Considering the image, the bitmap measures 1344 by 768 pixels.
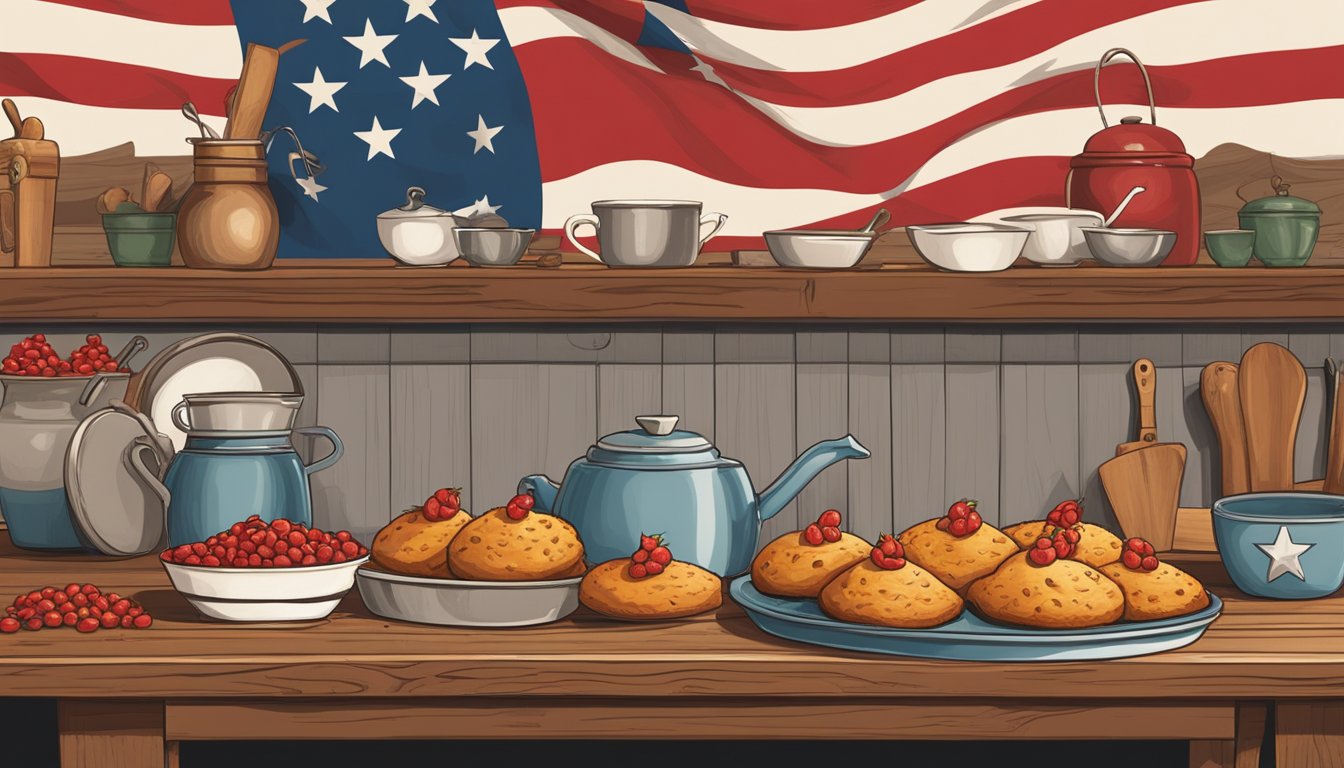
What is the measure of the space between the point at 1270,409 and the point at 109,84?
1.73 metres

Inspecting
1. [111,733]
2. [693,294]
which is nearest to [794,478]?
Result: [693,294]

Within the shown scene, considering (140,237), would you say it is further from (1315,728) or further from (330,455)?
(1315,728)

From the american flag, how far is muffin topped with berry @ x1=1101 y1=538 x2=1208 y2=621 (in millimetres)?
728

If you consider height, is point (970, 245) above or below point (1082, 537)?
above

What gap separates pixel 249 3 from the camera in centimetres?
216

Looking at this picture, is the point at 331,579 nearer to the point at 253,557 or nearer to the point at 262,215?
the point at 253,557

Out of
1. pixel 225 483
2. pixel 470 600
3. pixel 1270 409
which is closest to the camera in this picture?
pixel 470 600

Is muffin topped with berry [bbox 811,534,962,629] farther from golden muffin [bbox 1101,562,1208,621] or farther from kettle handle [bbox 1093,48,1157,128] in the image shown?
kettle handle [bbox 1093,48,1157,128]

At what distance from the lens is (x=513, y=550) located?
1.63 metres

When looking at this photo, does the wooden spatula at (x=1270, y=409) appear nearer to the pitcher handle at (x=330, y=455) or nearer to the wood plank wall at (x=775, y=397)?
the wood plank wall at (x=775, y=397)

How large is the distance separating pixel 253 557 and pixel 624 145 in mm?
872

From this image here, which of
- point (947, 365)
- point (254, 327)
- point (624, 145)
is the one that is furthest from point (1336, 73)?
point (254, 327)

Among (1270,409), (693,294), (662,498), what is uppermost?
(693,294)

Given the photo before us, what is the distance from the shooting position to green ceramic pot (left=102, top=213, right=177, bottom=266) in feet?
6.67
